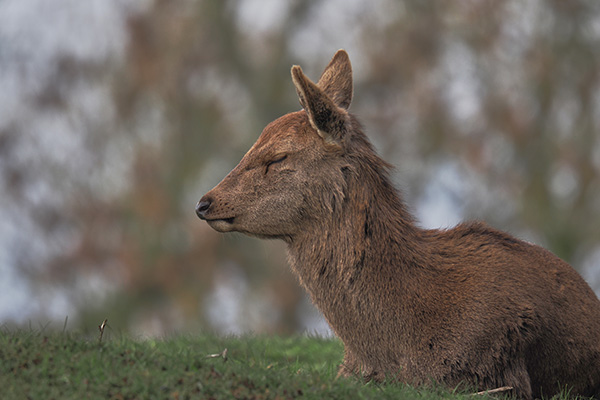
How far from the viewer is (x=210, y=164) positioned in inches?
930

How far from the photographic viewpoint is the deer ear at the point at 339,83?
701 centimetres

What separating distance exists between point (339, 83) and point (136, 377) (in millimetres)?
3216

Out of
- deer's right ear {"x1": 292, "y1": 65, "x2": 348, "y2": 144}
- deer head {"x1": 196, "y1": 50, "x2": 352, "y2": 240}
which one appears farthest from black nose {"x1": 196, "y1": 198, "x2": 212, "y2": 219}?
deer's right ear {"x1": 292, "y1": 65, "x2": 348, "y2": 144}

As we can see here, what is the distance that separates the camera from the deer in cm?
609

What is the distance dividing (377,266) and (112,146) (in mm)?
17777

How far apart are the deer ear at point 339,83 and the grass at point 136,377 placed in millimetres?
2387

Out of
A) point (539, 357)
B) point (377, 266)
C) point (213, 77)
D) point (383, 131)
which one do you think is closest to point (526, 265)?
point (539, 357)

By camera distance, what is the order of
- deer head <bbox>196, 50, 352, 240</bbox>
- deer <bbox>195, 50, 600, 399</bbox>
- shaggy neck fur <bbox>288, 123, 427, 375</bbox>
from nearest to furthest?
1. deer <bbox>195, 50, 600, 399</bbox>
2. shaggy neck fur <bbox>288, 123, 427, 375</bbox>
3. deer head <bbox>196, 50, 352, 240</bbox>

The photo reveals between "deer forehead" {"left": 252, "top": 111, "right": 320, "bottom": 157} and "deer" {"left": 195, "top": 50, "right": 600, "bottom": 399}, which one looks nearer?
"deer" {"left": 195, "top": 50, "right": 600, "bottom": 399}

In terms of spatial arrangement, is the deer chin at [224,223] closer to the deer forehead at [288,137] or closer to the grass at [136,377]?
the deer forehead at [288,137]

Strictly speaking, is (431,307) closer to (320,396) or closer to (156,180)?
(320,396)

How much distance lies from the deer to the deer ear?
1.22 ft

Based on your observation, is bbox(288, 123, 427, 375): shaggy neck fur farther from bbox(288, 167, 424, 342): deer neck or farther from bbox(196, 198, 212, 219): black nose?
bbox(196, 198, 212, 219): black nose

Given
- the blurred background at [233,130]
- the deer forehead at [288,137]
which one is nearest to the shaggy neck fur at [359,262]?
the deer forehead at [288,137]
